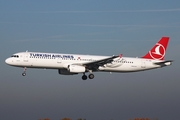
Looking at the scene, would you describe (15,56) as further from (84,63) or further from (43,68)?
(84,63)

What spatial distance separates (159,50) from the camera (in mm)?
95062

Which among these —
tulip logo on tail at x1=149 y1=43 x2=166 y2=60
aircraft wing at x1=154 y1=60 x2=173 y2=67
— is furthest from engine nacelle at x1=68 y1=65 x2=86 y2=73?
tulip logo on tail at x1=149 y1=43 x2=166 y2=60

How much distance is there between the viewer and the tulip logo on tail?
9356 centimetres

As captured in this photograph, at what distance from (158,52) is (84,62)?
1859cm

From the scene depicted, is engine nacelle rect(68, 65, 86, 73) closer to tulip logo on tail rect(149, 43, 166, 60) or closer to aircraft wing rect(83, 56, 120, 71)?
aircraft wing rect(83, 56, 120, 71)

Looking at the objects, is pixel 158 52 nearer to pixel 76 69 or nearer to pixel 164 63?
pixel 164 63

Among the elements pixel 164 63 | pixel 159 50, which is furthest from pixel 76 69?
pixel 159 50

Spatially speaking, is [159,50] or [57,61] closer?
[57,61]

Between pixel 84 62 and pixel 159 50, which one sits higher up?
pixel 159 50

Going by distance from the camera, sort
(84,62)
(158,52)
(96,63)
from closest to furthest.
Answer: (96,63), (84,62), (158,52)

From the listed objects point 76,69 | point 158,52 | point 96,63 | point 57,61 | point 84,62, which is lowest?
point 76,69

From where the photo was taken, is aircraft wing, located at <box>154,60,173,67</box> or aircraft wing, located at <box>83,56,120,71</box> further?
Answer: aircraft wing, located at <box>154,60,173,67</box>

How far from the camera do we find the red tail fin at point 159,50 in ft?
306

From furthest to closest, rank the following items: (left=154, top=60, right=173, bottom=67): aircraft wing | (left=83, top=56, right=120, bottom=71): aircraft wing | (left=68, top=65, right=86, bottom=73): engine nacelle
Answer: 1. (left=154, top=60, right=173, bottom=67): aircraft wing
2. (left=83, top=56, right=120, bottom=71): aircraft wing
3. (left=68, top=65, right=86, bottom=73): engine nacelle
